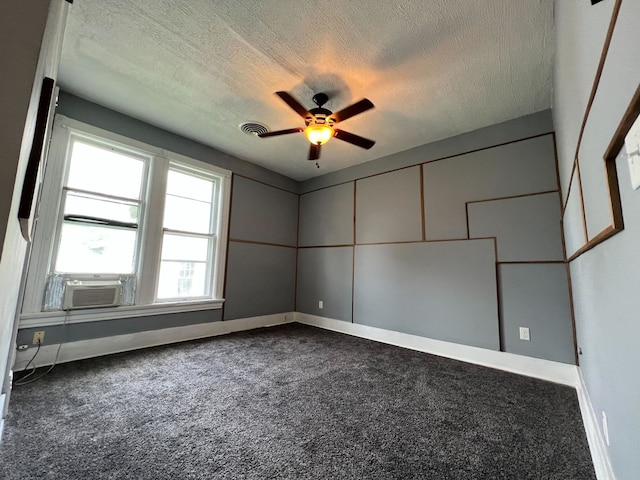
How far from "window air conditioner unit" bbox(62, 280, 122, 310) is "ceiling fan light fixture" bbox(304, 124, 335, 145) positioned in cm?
281

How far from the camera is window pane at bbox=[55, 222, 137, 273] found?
2.84 meters

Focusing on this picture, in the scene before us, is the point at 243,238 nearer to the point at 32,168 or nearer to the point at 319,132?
the point at 319,132

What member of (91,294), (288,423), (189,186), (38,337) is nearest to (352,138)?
(288,423)

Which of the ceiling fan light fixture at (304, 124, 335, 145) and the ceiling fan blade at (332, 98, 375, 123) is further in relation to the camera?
the ceiling fan light fixture at (304, 124, 335, 145)

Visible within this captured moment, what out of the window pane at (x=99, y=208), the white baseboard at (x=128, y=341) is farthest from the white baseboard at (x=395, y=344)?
the window pane at (x=99, y=208)

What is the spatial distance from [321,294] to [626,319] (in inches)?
159

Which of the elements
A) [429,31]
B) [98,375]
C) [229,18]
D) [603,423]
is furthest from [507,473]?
[229,18]

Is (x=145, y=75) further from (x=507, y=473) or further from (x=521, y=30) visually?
(x=507, y=473)

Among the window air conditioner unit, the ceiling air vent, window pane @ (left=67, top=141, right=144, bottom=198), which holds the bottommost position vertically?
the window air conditioner unit

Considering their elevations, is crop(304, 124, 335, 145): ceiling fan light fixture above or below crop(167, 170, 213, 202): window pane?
above

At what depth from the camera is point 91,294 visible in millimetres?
2895

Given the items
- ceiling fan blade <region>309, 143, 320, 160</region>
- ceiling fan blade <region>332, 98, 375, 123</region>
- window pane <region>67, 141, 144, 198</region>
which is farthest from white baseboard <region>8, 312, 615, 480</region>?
ceiling fan blade <region>309, 143, 320, 160</region>

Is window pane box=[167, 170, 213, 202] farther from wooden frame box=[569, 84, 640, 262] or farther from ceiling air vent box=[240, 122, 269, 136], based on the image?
wooden frame box=[569, 84, 640, 262]

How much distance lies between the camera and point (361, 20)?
1.94 metres
